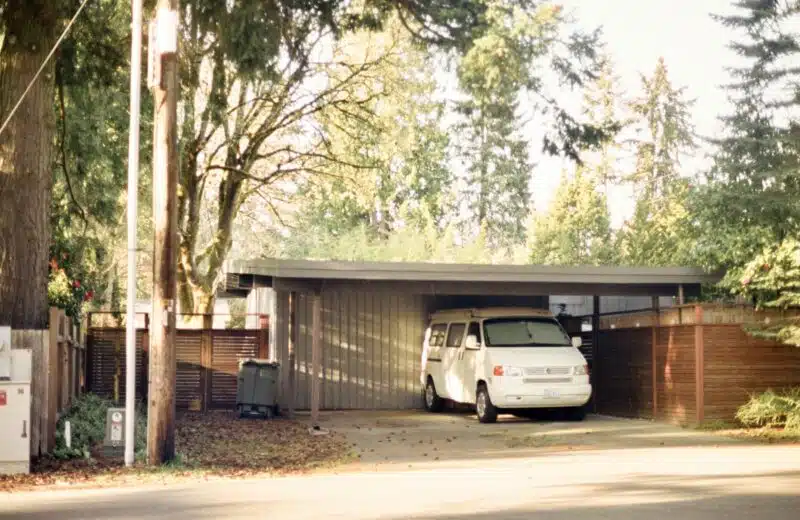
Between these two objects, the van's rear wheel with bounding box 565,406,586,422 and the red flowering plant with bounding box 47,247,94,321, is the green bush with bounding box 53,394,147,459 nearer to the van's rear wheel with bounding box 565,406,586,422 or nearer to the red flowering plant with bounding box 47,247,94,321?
the red flowering plant with bounding box 47,247,94,321

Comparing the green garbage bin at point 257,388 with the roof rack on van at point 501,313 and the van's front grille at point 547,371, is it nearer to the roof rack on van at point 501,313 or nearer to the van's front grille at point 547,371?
the roof rack on van at point 501,313

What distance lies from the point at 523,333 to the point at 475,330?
906 millimetres

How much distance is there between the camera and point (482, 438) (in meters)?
18.8

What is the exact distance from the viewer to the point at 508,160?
211 feet

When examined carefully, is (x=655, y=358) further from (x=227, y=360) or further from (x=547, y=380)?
(x=227, y=360)

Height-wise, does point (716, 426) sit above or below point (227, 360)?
below

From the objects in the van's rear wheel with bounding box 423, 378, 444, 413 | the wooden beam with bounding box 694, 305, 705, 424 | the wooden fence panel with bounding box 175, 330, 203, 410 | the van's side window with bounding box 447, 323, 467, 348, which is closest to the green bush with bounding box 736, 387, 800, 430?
the wooden beam with bounding box 694, 305, 705, 424

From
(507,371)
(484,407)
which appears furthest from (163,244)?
(484,407)

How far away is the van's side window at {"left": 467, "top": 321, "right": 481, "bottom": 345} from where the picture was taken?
22.1 m

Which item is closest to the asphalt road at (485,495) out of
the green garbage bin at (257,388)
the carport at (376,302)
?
the carport at (376,302)

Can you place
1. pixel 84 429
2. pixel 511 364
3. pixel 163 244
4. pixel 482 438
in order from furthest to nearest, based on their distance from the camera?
pixel 511 364 < pixel 482 438 < pixel 84 429 < pixel 163 244

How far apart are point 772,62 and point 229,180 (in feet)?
58.0

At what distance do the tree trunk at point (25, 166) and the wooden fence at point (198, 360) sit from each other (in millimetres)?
9394

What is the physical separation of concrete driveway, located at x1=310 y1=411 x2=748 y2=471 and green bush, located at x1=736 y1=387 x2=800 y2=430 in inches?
39.4
